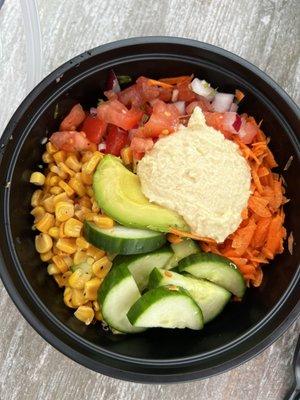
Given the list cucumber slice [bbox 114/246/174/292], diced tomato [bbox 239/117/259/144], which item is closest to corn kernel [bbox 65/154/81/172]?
cucumber slice [bbox 114/246/174/292]

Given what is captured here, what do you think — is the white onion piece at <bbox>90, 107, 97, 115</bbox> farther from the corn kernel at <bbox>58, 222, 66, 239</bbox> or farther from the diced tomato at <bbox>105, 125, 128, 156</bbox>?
the corn kernel at <bbox>58, 222, 66, 239</bbox>

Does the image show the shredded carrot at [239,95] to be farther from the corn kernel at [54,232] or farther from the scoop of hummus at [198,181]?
the corn kernel at [54,232]

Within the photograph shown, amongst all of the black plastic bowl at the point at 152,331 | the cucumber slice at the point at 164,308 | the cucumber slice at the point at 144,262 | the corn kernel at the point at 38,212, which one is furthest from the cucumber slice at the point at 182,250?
the corn kernel at the point at 38,212

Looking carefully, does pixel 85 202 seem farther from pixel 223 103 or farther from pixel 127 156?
pixel 223 103

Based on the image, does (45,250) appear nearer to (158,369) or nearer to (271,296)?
(158,369)

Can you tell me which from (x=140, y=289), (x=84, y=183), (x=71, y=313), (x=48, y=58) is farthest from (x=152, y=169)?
(x=48, y=58)

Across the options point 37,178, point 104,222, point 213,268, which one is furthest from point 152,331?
point 37,178
